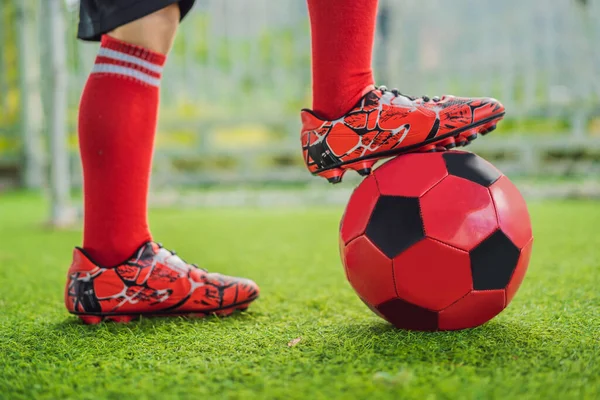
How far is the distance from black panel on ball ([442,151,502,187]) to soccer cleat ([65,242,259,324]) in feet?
1.81

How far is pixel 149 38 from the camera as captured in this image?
4.17 ft

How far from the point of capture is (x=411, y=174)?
1167 millimetres

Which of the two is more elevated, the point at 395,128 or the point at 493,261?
the point at 395,128

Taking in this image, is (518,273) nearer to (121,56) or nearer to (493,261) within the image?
(493,261)

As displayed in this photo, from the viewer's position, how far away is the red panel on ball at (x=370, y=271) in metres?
1.13

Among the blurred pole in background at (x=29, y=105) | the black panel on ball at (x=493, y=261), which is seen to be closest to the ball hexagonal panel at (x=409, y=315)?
the black panel on ball at (x=493, y=261)

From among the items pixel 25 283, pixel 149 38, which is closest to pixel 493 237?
pixel 149 38

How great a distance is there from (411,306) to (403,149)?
1.03ft

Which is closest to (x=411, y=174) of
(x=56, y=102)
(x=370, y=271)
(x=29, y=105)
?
(x=370, y=271)

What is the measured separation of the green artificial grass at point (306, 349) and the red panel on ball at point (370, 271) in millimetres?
79

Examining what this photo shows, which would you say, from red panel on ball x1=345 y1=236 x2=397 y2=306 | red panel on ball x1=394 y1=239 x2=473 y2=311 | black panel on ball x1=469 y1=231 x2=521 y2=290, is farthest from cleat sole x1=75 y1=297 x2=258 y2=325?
black panel on ball x1=469 y1=231 x2=521 y2=290

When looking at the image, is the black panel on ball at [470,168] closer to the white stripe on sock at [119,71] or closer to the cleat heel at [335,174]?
the cleat heel at [335,174]

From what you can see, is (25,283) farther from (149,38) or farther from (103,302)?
(149,38)

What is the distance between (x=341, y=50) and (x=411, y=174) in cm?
30
